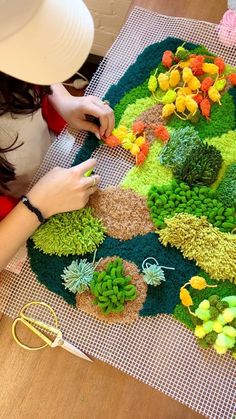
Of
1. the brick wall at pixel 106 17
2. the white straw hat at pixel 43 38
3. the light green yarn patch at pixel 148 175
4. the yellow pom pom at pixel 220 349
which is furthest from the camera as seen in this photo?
the brick wall at pixel 106 17

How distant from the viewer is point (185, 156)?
71 centimetres

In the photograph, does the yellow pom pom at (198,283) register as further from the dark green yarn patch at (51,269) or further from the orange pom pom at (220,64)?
the orange pom pom at (220,64)

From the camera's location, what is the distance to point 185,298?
25.5 inches

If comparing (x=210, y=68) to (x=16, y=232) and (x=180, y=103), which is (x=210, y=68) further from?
(x=16, y=232)

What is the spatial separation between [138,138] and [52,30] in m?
0.31

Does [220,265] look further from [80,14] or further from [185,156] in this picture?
[80,14]

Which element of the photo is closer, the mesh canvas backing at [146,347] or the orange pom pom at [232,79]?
the mesh canvas backing at [146,347]

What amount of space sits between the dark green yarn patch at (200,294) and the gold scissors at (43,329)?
149mm

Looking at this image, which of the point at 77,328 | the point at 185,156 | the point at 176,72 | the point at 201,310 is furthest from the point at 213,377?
the point at 176,72

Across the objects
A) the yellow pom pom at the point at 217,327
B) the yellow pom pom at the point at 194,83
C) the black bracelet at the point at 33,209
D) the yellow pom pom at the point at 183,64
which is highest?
the yellow pom pom at the point at 183,64

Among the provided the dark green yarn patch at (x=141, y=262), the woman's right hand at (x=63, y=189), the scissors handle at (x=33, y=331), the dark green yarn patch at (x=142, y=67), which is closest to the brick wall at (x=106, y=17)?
the dark green yarn patch at (x=142, y=67)

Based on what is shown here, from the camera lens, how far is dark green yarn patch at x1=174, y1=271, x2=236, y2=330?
0.65 meters

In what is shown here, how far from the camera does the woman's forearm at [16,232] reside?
2.27ft

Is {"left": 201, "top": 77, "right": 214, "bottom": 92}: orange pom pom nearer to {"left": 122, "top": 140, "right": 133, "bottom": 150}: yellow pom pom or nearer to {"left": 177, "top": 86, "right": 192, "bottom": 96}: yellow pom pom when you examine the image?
{"left": 177, "top": 86, "right": 192, "bottom": 96}: yellow pom pom
